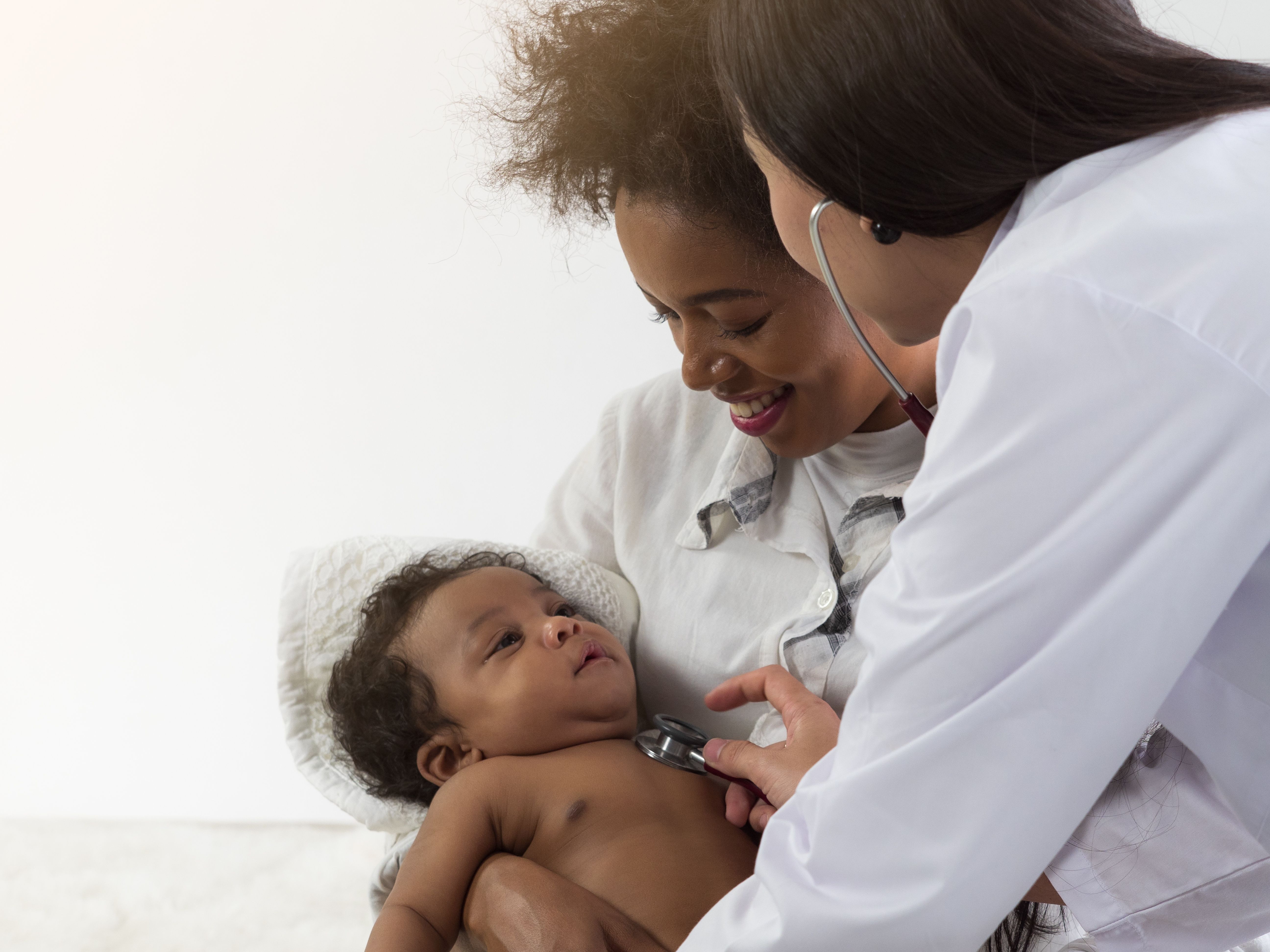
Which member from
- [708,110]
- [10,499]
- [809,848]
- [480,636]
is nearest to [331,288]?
[10,499]

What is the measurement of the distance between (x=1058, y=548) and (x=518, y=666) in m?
1.00

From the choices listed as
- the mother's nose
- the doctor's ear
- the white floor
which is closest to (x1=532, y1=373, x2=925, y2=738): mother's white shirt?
the mother's nose

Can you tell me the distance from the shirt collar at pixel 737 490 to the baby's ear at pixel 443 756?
1.44ft

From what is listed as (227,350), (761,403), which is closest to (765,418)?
(761,403)

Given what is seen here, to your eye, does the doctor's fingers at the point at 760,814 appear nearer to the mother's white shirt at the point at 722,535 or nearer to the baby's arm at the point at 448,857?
the mother's white shirt at the point at 722,535

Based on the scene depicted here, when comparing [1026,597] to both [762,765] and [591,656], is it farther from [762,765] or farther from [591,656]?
[591,656]

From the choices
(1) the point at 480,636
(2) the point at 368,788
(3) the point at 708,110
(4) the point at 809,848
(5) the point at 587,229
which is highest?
(3) the point at 708,110

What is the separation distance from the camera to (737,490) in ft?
5.06

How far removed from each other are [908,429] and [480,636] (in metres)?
0.68

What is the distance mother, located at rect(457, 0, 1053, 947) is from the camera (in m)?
1.29

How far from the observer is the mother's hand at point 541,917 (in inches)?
47.3

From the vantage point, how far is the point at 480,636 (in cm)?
162

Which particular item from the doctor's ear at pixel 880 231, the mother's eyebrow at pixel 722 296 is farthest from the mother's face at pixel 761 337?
the doctor's ear at pixel 880 231

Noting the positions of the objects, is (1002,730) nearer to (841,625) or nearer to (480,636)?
(841,625)
